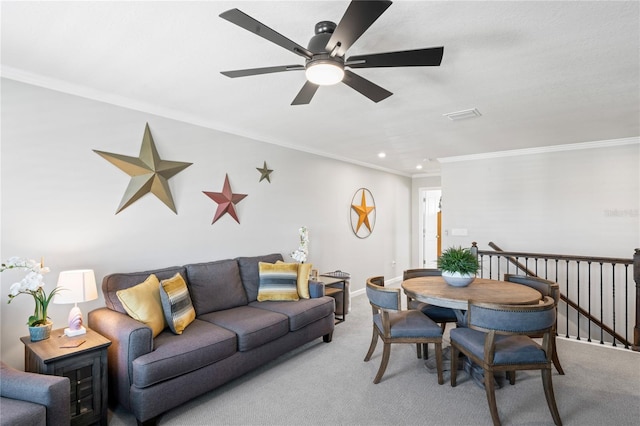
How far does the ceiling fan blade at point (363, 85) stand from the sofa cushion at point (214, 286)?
2.39 meters

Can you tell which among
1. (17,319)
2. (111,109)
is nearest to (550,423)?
(17,319)

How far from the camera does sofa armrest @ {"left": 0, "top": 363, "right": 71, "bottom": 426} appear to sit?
1806mm

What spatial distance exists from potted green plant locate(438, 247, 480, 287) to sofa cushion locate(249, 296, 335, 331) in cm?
135

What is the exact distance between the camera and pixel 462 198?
5.93m

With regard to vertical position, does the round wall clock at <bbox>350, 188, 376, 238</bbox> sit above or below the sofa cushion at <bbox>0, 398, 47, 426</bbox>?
above

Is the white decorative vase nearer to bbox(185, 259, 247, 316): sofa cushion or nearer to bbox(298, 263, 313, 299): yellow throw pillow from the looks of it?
bbox(298, 263, 313, 299): yellow throw pillow

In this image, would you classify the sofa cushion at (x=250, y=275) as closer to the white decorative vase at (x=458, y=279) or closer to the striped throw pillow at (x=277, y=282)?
the striped throw pillow at (x=277, y=282)

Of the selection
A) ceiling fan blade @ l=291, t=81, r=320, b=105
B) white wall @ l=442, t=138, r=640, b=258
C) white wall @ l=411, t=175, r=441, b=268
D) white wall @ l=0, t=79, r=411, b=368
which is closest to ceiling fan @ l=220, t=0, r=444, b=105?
ceiling fan blade @ l=291, t=81, r=320, b=105

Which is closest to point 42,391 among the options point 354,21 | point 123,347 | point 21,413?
point 21,413

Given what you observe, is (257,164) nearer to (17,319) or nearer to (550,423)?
(17,319)

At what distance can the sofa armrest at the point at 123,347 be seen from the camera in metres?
Result: 2.33

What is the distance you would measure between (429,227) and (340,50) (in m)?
7.24

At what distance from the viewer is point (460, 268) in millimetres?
3143

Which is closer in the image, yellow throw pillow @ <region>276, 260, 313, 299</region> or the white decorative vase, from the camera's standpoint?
the white decorative vase
